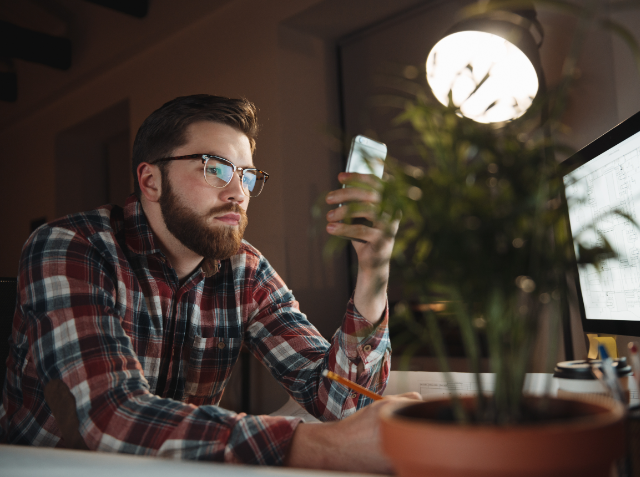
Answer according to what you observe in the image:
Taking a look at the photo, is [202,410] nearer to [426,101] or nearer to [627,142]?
[426,101]

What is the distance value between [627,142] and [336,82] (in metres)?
1.99

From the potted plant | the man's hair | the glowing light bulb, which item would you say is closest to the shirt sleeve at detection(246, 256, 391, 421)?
the man's hair

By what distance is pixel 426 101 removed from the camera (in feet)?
1.11

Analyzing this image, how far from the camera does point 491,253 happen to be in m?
0.30

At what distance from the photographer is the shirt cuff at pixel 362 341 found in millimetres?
961

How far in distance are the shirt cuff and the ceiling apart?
7.26 ft

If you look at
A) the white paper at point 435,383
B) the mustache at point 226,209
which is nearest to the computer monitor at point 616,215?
the white paper at point 435,383

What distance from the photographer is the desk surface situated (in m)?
0.38

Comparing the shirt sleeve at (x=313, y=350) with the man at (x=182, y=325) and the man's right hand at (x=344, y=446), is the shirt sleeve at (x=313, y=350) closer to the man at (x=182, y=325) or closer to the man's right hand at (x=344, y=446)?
the man at (x=182, y=325)

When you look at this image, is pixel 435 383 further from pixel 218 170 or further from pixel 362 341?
pixel 218 170

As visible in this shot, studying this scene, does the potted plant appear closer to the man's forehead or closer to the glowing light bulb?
the man's forehead

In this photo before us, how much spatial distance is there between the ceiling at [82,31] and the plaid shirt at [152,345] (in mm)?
1974

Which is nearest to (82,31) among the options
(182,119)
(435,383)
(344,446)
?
(182,119)

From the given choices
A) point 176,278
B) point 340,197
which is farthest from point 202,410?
point 176,278
